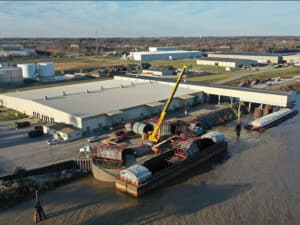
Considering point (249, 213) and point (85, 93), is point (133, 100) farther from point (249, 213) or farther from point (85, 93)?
point (249, 213)

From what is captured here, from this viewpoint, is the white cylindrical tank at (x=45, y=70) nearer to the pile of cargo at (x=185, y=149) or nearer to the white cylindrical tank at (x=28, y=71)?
the white cylindrical tank at (x=28, y=71)

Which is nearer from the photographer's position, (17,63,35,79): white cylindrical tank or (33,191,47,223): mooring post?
(33,191,47,223): mooring post

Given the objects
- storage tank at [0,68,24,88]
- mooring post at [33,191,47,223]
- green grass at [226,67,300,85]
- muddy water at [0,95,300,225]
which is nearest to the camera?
mooring post at [33,191,47,223]

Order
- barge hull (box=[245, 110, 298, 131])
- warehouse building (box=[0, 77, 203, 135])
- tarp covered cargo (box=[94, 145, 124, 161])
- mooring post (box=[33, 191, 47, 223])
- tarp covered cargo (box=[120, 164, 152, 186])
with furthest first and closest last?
barge hull (box=[245, 110, 298, 131]) → warehouse building (box=[0, 77, 203, 135]) → tarp covered cargo (box=[94, 145, 124, 161]) → tarp covered cargo (box=[120, 164, 152, 186]) → mooring post (box=[33, 191, 47, 223])

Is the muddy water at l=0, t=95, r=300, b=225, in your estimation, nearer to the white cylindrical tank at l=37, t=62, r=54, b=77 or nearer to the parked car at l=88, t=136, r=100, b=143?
the parked car at l=88, t=136, r=100, b=143

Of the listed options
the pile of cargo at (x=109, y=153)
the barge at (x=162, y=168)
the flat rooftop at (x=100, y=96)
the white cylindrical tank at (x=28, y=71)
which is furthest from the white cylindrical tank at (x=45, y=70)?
the barge at (x=162, y=168)

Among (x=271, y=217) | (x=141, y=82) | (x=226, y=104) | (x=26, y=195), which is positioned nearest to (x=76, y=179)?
(x=26, y=195)

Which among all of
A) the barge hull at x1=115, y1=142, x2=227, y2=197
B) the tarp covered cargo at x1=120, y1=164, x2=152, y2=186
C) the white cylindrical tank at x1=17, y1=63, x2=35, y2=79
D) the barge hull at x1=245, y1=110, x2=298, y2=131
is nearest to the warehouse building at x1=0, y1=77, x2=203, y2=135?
the barge hull at x1=245, y1=110, x2=298, y2=131
